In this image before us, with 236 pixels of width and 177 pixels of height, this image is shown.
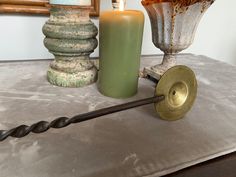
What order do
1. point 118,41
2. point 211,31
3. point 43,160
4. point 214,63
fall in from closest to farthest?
point 43,160
point 118,41
point 214,63
point 211,31

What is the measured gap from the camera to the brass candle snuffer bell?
0.91ft

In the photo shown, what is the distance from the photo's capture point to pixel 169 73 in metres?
0.32

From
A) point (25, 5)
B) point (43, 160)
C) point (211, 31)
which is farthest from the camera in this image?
point (211, 31)

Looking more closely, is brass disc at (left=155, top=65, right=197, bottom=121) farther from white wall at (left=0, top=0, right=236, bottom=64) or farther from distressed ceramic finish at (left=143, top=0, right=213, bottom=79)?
white wall at (left=0, top=0, right=236, bottom=64)

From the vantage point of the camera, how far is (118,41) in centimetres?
39

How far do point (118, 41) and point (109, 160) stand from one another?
20 cm

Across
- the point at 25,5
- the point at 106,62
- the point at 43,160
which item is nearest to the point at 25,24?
the point at 25,5

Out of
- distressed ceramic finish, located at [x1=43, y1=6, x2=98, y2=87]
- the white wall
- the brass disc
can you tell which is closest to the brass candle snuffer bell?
the brass disc

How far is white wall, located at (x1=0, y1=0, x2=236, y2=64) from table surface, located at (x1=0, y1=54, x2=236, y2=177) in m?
0.18

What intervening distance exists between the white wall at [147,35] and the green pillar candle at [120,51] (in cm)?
30

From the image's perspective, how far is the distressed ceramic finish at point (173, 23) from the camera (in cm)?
41

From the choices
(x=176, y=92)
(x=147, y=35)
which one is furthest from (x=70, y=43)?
(x=147, y=35)

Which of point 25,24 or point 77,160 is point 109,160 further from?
point 25,24

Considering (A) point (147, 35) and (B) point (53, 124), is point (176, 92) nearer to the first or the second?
(B) point (53, 124)
